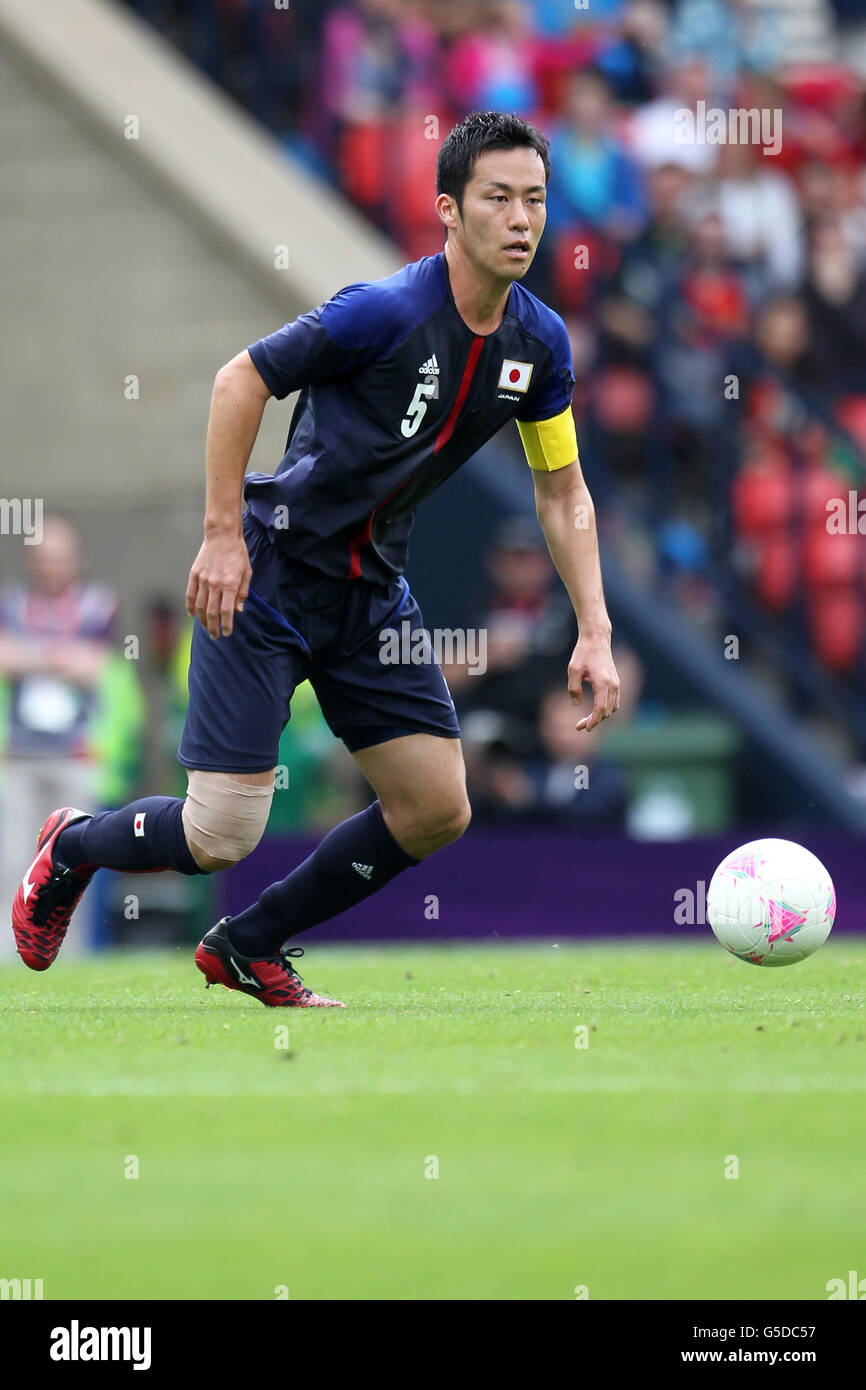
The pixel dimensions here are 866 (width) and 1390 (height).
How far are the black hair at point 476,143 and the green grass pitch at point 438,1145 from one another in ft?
7.70

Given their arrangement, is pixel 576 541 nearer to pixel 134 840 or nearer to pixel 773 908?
pixel 773 908

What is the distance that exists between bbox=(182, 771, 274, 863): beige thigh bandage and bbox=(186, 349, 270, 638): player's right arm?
1.71 feet

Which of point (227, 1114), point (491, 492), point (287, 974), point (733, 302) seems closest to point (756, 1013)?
point (287, 974)

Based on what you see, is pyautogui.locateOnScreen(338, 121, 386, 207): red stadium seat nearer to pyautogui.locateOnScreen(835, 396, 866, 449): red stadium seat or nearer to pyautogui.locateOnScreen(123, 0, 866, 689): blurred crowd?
pyautogui.locateOnScreen(123, 0, 866, 689): blurred crowd

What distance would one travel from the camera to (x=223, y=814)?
6.13 metres

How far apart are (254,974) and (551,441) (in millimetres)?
1828

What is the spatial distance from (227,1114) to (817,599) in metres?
8.31

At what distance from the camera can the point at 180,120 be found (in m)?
13.9

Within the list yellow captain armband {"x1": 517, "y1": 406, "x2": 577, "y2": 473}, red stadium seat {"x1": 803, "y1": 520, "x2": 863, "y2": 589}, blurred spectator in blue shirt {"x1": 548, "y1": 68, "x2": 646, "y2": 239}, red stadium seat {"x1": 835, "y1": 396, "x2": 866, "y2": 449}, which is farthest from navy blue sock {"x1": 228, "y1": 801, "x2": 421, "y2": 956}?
blurred spectator in blue shirt {"x1": 548, "y1": 68, "x2": 646, "y2": 239}

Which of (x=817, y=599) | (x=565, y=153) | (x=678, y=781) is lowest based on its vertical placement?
(x=678, y=781)

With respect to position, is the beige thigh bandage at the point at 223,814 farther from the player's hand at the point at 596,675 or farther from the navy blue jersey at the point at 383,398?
the player's hand at the point at 596,675

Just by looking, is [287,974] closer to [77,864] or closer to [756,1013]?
[77,864]

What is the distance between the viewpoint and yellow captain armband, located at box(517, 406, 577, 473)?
638 centimetres

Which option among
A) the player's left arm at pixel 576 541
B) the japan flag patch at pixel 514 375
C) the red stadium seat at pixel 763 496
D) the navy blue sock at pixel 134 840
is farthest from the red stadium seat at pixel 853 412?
the navy blue sock at pixel 134 840
